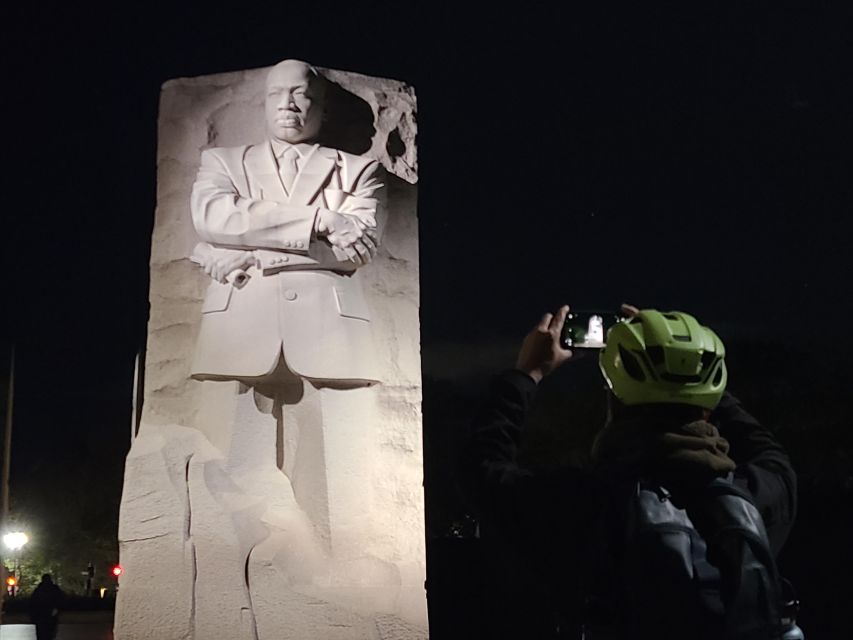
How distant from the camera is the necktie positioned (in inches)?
204

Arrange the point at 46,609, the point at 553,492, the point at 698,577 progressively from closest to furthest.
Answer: the point at 698,577
the point at 553,492
the point at 46,609

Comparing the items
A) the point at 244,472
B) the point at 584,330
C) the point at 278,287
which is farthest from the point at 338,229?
the point at 584,330

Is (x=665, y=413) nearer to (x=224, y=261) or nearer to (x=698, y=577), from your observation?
(x=698, y=577)

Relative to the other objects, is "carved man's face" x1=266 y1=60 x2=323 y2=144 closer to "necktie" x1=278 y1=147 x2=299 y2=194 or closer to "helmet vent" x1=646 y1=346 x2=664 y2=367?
"necktie" x1=278 y1=147 x2=299 y2=194

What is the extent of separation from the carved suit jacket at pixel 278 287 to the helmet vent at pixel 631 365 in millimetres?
3132

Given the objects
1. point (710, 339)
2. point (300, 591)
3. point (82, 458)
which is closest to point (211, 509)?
point (300, 591)

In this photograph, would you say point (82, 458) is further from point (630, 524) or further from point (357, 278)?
point (630, 524)

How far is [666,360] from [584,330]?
0.39 m

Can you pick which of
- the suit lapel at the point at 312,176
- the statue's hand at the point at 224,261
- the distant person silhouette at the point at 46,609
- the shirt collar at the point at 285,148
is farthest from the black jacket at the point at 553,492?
the distant person silhouette at the point at 46,609

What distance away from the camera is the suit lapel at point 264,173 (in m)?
5.16

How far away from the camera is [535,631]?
799 cm

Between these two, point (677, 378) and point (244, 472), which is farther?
point (244, 472)

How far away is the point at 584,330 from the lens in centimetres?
228

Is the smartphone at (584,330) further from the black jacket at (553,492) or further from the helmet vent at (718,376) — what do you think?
the helmet vent at (718,376)
